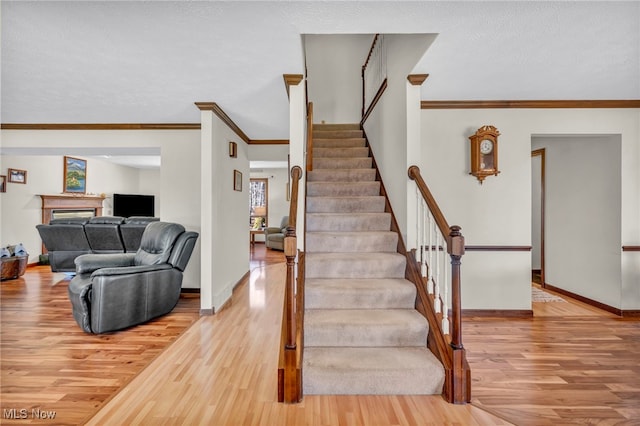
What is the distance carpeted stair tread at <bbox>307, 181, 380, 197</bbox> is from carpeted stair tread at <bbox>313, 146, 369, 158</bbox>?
33.0 inches

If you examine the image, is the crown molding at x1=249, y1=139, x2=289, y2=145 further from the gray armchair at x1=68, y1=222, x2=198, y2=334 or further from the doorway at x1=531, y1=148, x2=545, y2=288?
the doorway at x1=531, y1=148, x2=545, y2=288

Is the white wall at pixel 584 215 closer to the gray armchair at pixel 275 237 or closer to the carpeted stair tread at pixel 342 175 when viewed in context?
the carpeted stair tread at pixel 342 175

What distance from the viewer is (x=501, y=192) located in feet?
11.4

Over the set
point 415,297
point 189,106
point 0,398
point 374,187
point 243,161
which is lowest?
point 0,398

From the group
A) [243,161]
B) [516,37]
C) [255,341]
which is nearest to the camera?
[516,37]

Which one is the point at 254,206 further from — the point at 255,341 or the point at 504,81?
the point at 504,81

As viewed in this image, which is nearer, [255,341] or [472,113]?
[255,341]

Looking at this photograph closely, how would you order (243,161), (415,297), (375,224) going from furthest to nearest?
1. (243,161)
2. (375,224)
3. (415,297)

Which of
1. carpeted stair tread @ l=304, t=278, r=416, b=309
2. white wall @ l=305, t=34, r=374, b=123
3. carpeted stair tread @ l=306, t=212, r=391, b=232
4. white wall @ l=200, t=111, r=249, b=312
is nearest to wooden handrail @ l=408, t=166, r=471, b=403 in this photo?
carpeted stair tread @ l=304, t=278, r=416, b=309

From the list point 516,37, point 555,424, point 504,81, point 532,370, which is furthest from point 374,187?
point 555,424

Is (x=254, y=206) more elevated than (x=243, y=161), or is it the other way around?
(x=243, y=161)

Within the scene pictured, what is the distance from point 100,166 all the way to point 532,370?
31.9 ft

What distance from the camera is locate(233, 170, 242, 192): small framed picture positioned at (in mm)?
4633

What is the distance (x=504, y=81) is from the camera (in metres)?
2.99
